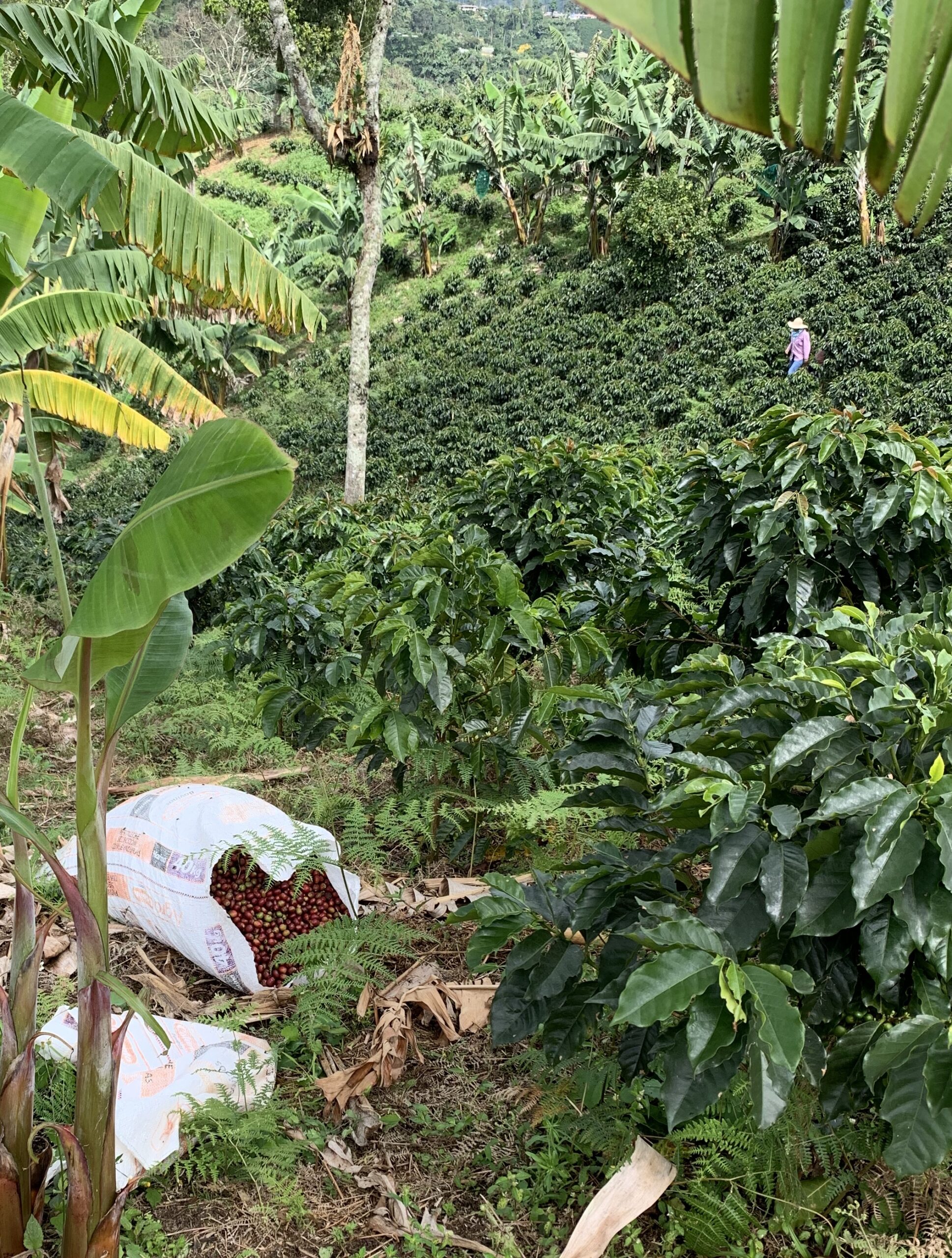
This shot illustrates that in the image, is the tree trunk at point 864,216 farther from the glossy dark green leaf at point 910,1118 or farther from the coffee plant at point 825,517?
the glossy dark green leaf at point 910,1118

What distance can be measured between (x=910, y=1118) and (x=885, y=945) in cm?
28

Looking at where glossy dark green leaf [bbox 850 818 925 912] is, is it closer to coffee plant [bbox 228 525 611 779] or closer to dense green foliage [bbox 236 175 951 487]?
coffee plant [bbox 228 525 611 779]

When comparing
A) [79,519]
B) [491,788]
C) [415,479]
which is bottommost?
[415,479]

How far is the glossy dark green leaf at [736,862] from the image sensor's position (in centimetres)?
150

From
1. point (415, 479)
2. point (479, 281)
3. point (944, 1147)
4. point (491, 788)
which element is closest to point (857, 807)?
point (944, 1147)

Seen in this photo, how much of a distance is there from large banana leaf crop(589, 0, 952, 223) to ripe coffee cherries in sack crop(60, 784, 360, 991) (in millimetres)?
2434

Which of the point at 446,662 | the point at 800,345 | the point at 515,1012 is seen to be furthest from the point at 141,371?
the point at 800,345

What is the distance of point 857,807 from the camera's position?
56.3 inches

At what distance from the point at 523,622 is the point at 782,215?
18956 millimetres

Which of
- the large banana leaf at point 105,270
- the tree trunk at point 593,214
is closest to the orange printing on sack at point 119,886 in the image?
the large banana leaf at point 105,270

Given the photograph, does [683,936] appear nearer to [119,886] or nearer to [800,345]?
[119,886]

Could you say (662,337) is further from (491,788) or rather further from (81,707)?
(81,707)

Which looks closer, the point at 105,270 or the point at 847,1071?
the point at 847,1071

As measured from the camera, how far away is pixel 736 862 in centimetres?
152
